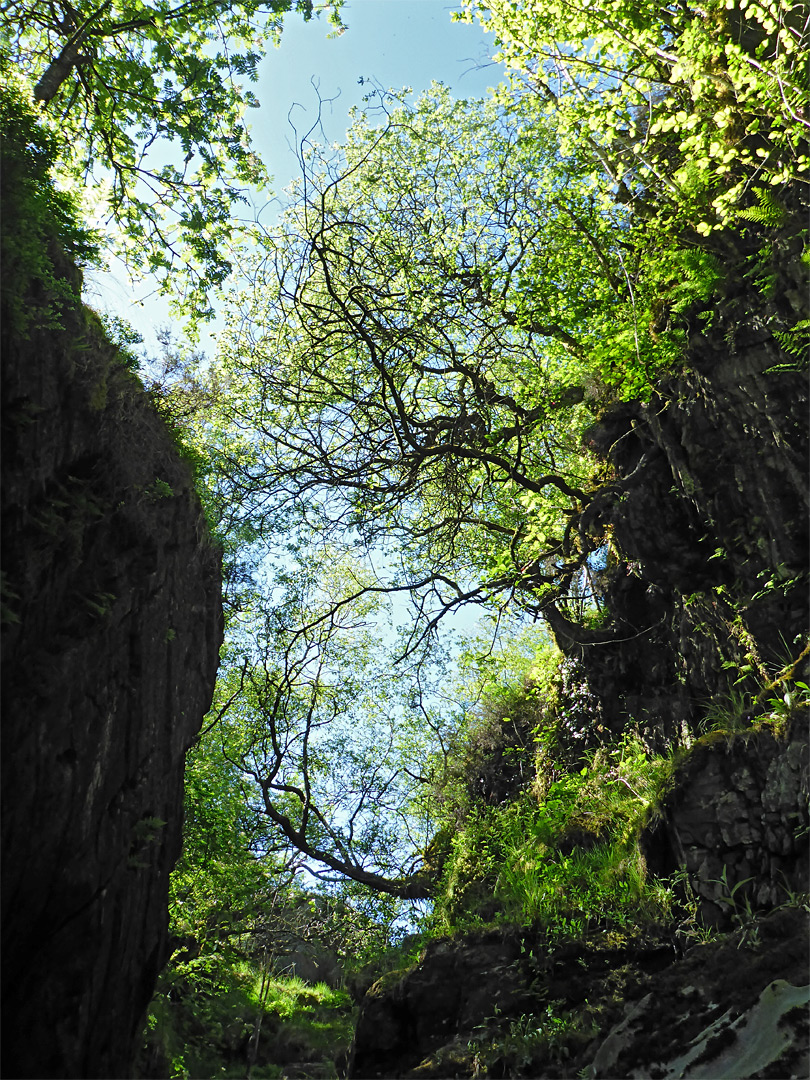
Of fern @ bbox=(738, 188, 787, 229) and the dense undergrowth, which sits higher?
fern @ bbox=(738, 188, 787, 229)

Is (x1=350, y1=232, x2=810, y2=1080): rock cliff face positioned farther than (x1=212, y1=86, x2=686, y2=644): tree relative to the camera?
No

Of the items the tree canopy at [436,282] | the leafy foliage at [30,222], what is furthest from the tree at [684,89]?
the leafy foliage at [30,222]

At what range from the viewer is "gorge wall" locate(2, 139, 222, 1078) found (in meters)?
3.96

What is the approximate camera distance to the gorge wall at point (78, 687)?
3.96m

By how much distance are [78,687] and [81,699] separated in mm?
81

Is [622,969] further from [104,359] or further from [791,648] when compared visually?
[104,359]

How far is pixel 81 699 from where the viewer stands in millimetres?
4410

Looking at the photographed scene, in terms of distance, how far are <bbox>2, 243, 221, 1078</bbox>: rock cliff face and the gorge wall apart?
12mm

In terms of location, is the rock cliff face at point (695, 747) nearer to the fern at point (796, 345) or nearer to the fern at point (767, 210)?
the fern at point (796, 345)

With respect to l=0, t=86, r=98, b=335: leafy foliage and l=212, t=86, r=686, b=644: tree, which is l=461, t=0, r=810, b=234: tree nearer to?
l=212, t=86, r=686, b=644: tree

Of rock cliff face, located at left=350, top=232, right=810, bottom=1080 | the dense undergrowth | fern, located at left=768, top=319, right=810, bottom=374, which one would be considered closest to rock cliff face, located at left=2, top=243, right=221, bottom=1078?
the dense undergrowth

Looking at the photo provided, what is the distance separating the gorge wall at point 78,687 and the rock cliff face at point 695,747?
10.2 ft

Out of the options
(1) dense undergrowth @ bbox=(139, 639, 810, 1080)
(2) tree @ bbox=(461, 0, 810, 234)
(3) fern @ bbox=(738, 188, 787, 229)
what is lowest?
(1) dense undergrowth @ bbox=(139, 639, 810, 1080)

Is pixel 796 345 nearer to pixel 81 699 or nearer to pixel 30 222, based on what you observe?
pixel 30 222
